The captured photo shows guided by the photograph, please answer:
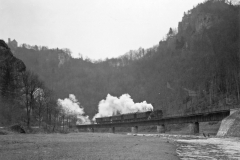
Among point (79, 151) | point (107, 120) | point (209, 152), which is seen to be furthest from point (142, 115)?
point (79, 151)

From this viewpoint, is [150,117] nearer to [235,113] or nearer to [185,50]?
[235,113]

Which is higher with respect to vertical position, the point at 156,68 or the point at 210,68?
the point at 156,68

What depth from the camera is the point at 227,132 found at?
46.6 metres

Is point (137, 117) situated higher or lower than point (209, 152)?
higher

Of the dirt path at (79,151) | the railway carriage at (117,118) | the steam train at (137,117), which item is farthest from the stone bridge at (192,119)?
the dirt path at (79,151)

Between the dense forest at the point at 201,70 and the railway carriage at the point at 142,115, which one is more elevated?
the dense forest at the point at 201,70

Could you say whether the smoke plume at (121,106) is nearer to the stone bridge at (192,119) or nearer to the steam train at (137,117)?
the steam train at (137,117)

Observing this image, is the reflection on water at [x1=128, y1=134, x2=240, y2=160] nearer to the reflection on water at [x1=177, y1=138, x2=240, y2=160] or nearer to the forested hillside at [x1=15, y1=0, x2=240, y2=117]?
the reflection on water at [x1=177, y1=138, x2=240, y2=160]

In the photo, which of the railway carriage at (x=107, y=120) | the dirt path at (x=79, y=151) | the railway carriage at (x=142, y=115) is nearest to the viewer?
the dirt path at (x=79, y=151)

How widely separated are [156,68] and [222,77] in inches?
3719

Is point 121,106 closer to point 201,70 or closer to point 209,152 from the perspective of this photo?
point 201,70

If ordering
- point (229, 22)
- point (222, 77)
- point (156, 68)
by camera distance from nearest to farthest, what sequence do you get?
1. point (222, 77)
2. point (229, 22)
3. point (156, 68)

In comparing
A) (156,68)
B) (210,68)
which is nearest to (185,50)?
(156,68)

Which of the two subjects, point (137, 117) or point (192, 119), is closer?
point (192, 119)
